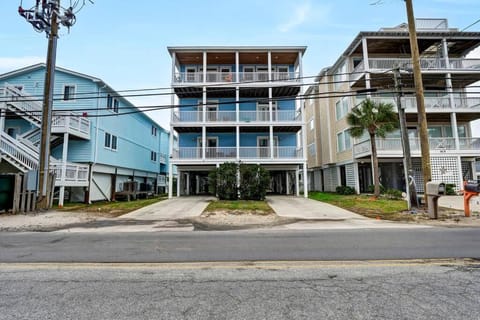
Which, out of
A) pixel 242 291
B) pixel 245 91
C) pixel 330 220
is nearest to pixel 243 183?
pixel 330 220

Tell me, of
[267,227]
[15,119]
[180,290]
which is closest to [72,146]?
[15,119]

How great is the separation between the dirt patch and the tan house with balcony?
11.4 metres

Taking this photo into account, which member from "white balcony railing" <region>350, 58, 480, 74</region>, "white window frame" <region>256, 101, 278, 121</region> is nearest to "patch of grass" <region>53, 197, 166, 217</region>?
"white window frame" <region>256, 101, 278, 121</region>

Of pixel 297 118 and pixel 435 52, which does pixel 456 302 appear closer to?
pixel 297 118

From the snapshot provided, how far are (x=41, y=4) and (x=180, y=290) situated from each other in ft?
54.1

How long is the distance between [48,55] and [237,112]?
12027mm

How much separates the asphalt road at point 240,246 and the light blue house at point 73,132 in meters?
8.84

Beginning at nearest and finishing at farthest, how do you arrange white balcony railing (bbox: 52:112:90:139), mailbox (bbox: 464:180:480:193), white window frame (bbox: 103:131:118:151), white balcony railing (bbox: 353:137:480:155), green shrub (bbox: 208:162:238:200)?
mailbox (bbox: 464:180:480:193), white balcony railing (bbox: 52:112:90:139), green shrub (bbox: 208:162:238:200), white balcony railing (bbox: 353:137:480:155), white window frame (bbox: 103:131:118:151)

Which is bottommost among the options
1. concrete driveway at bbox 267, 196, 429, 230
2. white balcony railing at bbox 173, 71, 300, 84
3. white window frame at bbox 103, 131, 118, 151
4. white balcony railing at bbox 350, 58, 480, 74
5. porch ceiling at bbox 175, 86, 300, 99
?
concrete driveway at bbox 267, 196, 429, 230

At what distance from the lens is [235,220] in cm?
1020

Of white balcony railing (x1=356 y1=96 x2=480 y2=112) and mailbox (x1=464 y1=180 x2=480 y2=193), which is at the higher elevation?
white balcony railing (x1=356 y1=96 x2=480 y2=112)

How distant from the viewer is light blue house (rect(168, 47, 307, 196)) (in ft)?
64.8

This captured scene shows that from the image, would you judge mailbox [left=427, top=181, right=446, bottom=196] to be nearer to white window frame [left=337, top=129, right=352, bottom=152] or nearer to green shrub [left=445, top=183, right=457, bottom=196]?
green shrub [left=445, top=183, right=457, bottom=196]

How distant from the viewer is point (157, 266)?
4.48 meters
